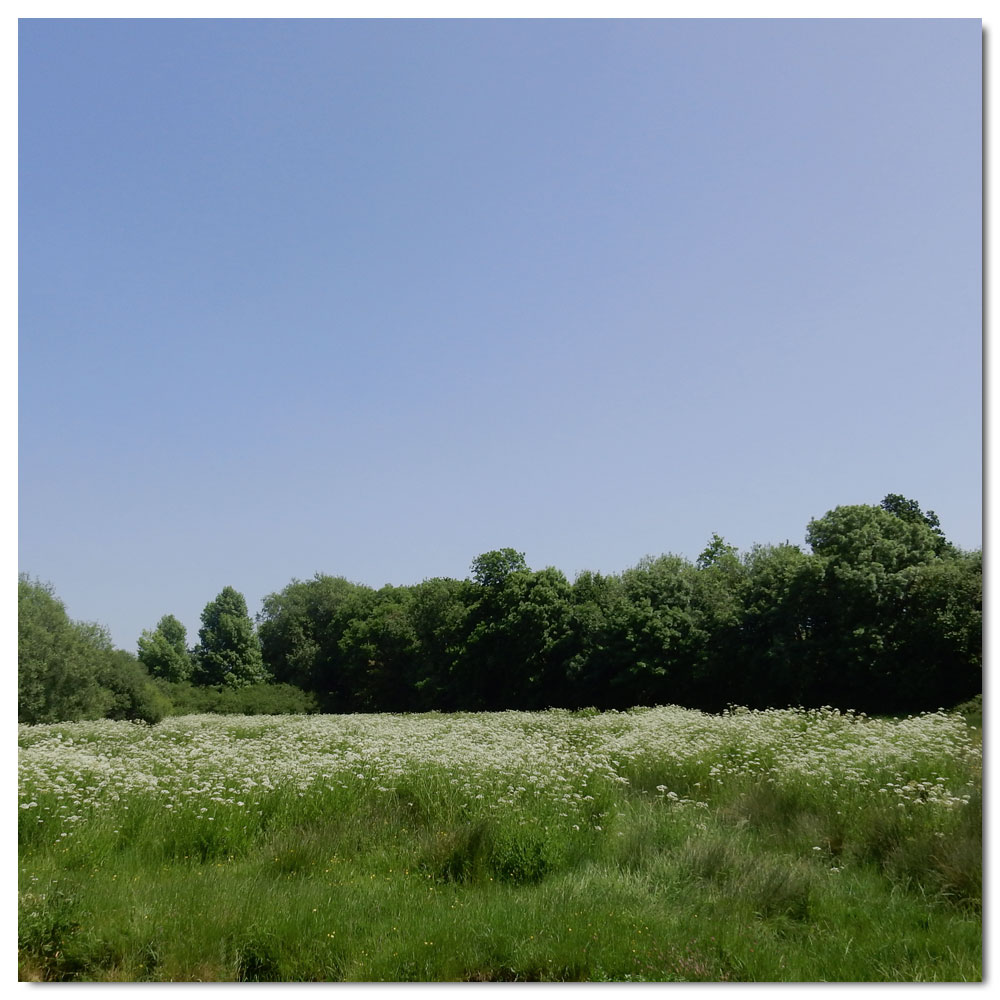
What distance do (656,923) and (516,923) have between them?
3.29 ft

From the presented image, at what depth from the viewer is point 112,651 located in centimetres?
2614

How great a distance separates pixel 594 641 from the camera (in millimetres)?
36750

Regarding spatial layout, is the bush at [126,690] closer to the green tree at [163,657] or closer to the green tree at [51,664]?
the green tree at [51,664]

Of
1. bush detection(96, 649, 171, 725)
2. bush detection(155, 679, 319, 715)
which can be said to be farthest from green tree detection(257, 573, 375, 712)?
bush detection(96, 649, 171, 725)

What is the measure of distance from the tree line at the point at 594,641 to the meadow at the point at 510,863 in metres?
6.33

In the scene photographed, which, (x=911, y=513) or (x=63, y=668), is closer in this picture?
(x=63, y=668)

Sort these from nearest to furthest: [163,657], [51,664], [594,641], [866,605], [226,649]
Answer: [51,664], [866,605], [594,641], [163,657], [226,649]

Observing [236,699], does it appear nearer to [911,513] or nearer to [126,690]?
[126,690]

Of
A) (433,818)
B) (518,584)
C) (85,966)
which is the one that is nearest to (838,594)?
(518,584)

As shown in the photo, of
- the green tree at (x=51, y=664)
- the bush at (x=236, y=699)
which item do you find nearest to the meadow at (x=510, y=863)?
the green tree at (x=51, y=664)

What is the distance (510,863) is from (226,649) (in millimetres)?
42446

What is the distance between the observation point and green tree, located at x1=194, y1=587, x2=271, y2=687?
142 feet

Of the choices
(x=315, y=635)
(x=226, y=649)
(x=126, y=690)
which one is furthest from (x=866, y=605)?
(x=315, y=635)
